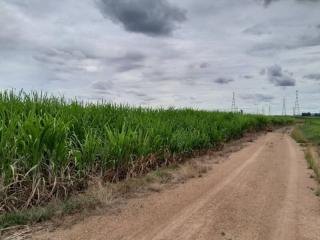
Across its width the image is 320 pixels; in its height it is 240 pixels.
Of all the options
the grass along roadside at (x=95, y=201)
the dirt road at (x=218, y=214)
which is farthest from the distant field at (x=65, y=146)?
the dirt road at (x=218, y=214)

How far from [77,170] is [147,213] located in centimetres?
173

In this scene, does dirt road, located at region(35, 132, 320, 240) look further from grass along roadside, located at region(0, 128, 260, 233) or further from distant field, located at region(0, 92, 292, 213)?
distant field, located at region(0, 92, 292, 213)

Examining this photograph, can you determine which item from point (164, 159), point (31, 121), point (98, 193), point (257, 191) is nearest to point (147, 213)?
point (98, 193)

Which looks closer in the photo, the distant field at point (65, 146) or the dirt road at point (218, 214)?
the dirt road at point (218, 214)

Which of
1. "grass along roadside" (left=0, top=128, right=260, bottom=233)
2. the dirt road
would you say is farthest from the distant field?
the dirt road

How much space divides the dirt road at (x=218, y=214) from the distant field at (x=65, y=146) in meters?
1.06

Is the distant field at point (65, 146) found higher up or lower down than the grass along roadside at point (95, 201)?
higher up

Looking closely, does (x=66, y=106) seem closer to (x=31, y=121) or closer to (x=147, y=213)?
(x=31, y=121)

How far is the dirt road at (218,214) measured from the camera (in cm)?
587

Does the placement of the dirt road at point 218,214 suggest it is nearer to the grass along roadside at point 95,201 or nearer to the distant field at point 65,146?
the grass along roadside at point 95,201

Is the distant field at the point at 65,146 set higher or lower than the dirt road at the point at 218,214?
higher

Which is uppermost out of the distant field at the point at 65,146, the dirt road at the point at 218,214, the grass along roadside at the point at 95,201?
the distant field at the point at 65,146

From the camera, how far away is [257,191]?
356 inches

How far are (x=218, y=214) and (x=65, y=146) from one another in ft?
9.67
